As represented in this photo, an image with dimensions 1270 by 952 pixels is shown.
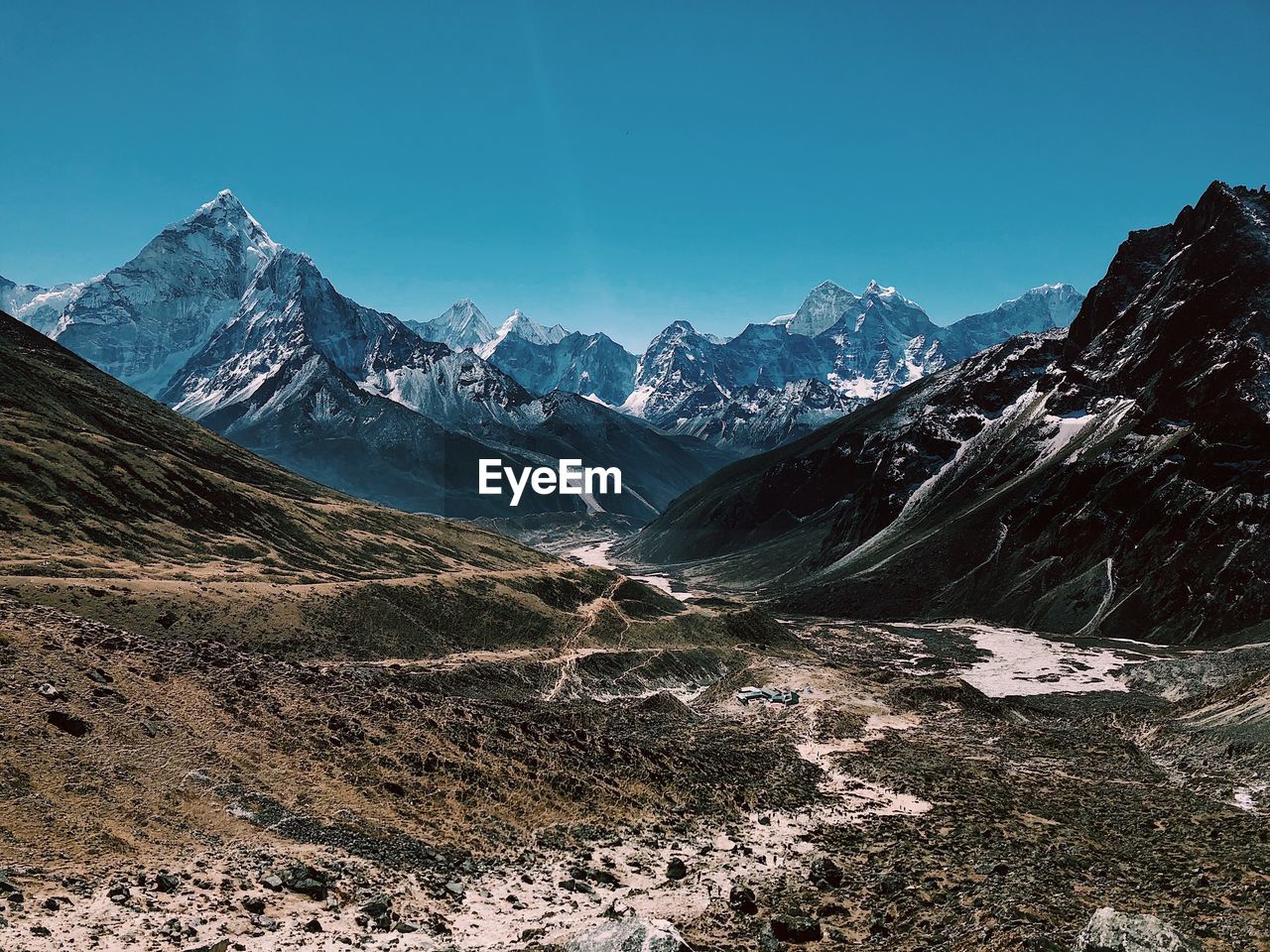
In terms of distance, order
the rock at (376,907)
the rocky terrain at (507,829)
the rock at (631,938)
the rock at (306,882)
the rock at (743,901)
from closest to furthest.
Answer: the rock at (631,938)
the rocky terrain at (507,829)
the rock at (376,907)
the rock at (306,882)
the rock at (743,901)

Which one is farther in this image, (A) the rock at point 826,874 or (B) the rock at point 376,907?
(A) the rock at point 826,874

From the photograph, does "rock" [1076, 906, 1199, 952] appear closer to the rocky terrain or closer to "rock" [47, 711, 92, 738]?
the rocky terrain

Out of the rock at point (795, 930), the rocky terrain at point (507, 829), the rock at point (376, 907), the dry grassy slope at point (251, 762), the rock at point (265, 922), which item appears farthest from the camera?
the dry grassy slope at point (251, 762)

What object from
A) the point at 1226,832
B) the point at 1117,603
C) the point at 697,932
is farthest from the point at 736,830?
the point at 1117,603

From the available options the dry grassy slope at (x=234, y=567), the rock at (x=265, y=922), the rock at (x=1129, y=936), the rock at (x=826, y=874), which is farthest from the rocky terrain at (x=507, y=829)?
the dry grassy slope at (x=234, y=567)

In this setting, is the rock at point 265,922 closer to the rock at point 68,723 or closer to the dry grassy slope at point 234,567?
the rock at point 68,723

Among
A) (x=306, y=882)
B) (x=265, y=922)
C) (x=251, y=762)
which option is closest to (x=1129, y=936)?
(x=265, y=922)

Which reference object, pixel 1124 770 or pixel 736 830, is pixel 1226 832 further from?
pixel 736 830
